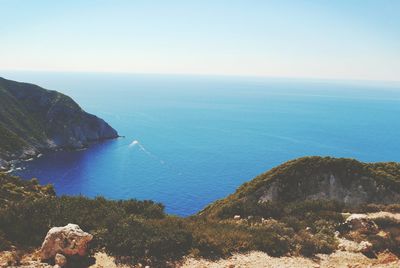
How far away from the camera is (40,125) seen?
17950 cm

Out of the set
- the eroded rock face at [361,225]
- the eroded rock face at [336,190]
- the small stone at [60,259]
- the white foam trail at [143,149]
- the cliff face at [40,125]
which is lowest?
the white foam trail at [143,149]

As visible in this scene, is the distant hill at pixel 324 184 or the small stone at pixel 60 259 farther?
the distant hill at pixel 324 184

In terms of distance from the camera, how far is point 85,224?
19250 millimetres

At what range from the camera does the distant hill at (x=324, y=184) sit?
49.1m

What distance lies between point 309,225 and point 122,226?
12.6 metres

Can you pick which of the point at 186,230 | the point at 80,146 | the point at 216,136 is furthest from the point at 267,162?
the point at 186,230

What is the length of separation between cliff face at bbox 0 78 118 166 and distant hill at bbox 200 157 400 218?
124 metres

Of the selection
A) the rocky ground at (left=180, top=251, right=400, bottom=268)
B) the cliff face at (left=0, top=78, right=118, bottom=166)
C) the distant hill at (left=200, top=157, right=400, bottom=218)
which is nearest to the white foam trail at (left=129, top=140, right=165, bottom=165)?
the cliff face at (left=0, top=78, right=118, bottom=166)

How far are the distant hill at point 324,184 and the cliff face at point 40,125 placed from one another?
12416 centimetres

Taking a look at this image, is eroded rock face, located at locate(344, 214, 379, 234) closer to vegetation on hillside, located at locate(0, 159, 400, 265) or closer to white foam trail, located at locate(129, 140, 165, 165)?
vegetation on hillside, located at locate(0, 159, 400, 265)

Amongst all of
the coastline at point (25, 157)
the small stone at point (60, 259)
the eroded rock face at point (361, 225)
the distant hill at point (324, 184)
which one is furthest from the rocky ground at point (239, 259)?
the coastline at point (25, 157)

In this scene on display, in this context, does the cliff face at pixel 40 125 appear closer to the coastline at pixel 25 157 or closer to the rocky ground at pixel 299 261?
the coastline at pixel 25 157

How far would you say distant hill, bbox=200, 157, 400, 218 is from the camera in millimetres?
49125

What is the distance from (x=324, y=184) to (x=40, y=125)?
162 metres
